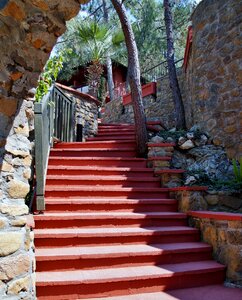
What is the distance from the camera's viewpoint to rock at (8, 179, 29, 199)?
1.96 metres

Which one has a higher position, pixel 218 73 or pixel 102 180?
pixel 218 73

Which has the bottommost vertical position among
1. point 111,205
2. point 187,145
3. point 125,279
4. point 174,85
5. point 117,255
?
point 125,279

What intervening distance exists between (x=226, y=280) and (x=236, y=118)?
8.64 ft

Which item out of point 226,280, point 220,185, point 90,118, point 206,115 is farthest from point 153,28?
point 226,280

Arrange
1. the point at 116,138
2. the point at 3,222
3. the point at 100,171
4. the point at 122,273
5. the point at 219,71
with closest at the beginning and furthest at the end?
the point at 3,222, the point at 122,273, the point at 100,171, the point at 219,71, the point at 116,138

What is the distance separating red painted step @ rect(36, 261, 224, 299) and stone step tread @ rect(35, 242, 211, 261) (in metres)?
0.14

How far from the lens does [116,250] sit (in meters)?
3.07

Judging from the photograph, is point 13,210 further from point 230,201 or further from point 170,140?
point 170,140

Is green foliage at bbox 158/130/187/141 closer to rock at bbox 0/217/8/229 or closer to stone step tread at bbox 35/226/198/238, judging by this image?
stone step tread at bbox 35/226/198/238

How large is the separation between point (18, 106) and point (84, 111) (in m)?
5.41

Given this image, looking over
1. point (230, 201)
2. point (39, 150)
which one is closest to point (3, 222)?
point (39, 150)

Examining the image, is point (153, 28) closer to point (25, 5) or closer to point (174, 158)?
point (174, 158)

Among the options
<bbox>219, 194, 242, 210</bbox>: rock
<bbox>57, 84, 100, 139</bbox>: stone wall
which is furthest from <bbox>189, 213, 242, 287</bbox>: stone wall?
<bbox>57, 84, 100, 139</bbox>: stone wall

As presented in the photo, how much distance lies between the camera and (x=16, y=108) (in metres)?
2.00
